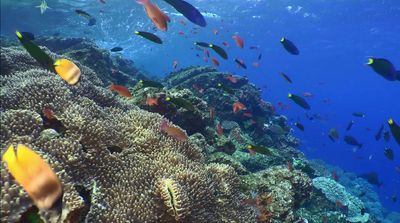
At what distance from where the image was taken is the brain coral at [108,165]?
3.59 m

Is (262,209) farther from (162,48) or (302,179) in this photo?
(162,48)

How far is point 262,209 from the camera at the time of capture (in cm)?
552

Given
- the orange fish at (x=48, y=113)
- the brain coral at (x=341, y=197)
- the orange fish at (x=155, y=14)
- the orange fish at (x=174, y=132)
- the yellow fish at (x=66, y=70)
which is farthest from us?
the brain coral at (x=341, y=197)

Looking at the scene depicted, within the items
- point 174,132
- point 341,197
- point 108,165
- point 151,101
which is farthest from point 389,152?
point 108,165

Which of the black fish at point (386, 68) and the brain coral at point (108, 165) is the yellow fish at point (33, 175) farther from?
the black fish at point (386, 68)

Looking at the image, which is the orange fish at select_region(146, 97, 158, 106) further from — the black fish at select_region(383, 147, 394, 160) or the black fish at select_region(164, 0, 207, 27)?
the black fish at select_region(383, 147, 394, 160)

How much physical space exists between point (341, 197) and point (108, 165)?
8.37 m

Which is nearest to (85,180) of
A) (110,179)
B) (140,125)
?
(110,179)

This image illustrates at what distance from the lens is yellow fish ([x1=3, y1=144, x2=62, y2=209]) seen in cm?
202

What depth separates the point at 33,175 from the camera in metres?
2.03

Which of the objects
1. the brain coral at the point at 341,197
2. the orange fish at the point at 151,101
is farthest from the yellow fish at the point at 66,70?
the brain coral at the point at 341,197

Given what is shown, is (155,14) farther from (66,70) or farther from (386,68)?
(386,68)

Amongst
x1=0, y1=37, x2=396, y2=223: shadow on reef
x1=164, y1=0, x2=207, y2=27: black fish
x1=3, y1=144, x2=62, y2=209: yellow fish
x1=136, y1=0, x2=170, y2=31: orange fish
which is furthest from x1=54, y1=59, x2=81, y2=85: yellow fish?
x1=3, y1=144, x2=62, y2=209: yellow fish

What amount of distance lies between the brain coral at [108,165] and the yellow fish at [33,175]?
0.85m
